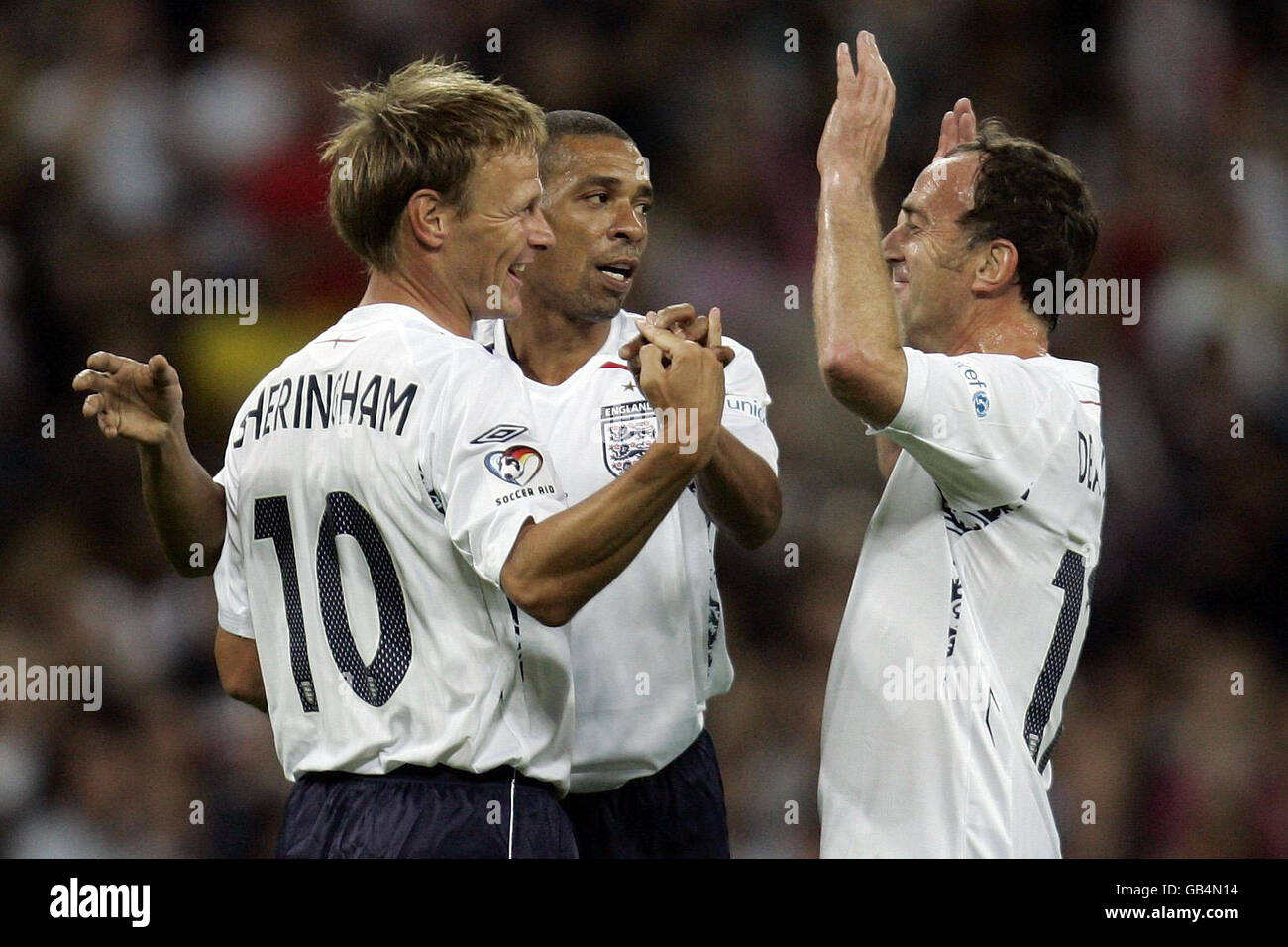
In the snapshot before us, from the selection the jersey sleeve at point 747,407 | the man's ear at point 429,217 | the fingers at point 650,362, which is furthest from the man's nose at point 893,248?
the man's ear at point 429,217

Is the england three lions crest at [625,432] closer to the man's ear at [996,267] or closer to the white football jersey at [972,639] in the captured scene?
the white football jersey at [972,639]

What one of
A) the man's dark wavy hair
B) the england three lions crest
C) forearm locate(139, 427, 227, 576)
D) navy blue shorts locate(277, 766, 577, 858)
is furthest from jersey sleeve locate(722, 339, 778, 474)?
forearm locate(139, 427, 227, 576)

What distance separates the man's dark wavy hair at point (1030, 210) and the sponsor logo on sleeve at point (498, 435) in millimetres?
1269

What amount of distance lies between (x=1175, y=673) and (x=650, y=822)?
348 cm

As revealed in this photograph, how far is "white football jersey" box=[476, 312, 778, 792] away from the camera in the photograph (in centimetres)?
380

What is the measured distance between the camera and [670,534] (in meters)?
3.88

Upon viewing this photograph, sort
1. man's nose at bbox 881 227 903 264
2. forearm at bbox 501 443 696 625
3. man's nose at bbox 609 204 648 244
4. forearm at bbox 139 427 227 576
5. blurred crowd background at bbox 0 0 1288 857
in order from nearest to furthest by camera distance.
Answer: forearm at bbox 501 443 696 625
forearm at bbox 139 427 227 576
man's nose at bbox 881 227 903 264
man's nose at bbox 609 204 648 244
blurred crowd background at bbox 0 0 1288 857

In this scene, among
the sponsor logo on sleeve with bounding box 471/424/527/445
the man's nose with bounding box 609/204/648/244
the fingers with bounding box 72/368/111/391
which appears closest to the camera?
the sponsor logo on sleeve with bounding box 471/424/527/445

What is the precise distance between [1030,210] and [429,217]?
1.36m

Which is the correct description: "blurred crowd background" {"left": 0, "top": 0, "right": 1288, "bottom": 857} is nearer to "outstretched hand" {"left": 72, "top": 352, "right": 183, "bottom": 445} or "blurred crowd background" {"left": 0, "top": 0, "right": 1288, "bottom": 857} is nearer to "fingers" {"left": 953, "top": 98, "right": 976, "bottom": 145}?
"fingers" {"left": 953, "top": 98, "right": 976, "bottom": 145}

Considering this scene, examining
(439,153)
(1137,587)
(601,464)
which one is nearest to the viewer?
(439,153)

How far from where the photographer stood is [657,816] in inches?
154
